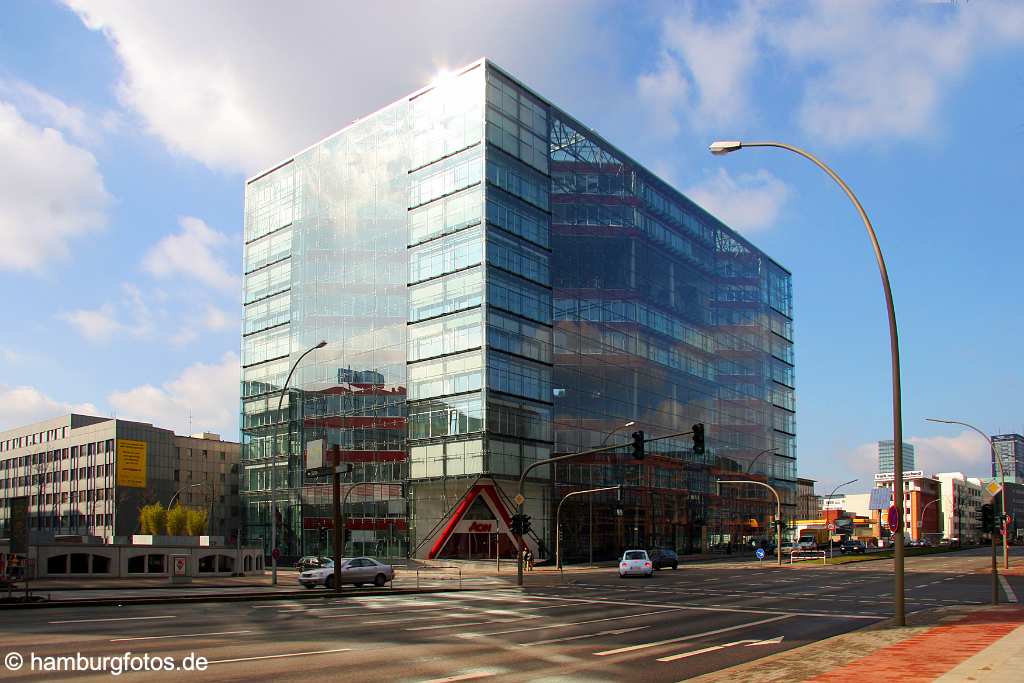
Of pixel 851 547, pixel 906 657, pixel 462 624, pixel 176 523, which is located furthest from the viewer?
pixel 176 523

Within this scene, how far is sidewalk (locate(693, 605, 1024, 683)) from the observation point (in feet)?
45.3

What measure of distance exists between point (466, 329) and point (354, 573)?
38088 mm

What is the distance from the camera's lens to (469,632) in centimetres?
2278

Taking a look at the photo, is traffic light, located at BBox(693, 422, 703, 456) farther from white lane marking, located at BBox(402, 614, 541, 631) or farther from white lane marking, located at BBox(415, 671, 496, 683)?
white lane marking, located at BBox(415, 671, 496, 683)

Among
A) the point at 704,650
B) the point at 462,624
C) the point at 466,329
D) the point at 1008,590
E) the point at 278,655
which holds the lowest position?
the point at 1008,590

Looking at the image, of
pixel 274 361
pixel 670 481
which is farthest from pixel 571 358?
pixel 274 361

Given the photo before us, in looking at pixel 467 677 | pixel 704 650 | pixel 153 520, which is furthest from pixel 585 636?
pixel 153 520

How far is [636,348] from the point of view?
10025 centimetres

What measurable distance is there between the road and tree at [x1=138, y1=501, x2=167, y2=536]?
7742cm

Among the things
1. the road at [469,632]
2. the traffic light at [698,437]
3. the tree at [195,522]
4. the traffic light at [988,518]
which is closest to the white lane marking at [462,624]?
the road at [469,632]

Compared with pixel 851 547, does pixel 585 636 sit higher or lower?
higher

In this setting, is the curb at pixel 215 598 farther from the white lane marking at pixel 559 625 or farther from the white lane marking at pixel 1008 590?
the white lane marking at pixel 1008 590

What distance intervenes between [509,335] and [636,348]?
2335 cm

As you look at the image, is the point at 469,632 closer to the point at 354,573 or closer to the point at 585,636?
the point at 585,636
